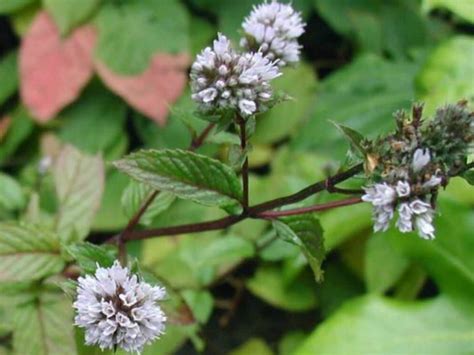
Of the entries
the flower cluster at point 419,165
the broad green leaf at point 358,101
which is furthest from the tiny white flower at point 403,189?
the broad green leaf at point 358,101

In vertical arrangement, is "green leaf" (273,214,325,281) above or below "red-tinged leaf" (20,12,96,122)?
above

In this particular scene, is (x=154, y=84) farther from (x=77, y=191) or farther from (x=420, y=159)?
(x=420, y=159)

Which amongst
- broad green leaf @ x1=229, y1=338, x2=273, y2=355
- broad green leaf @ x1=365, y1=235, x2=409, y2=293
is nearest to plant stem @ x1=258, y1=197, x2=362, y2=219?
broad green leaf @ x1=365, y1=235, x2=409, y2=293

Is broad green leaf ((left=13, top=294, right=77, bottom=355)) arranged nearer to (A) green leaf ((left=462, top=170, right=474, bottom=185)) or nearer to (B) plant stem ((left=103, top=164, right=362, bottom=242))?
(B) plant stem ((left=103, top=164, right=362, bottom=242))

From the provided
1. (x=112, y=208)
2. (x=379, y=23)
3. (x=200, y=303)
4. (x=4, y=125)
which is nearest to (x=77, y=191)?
(x=200, y=303)

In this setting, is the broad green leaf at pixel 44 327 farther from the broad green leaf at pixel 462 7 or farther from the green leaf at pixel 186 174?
the broad green leaf at pixel 462 7

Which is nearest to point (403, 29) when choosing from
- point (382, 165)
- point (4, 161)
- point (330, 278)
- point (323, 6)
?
point (323, 6)
